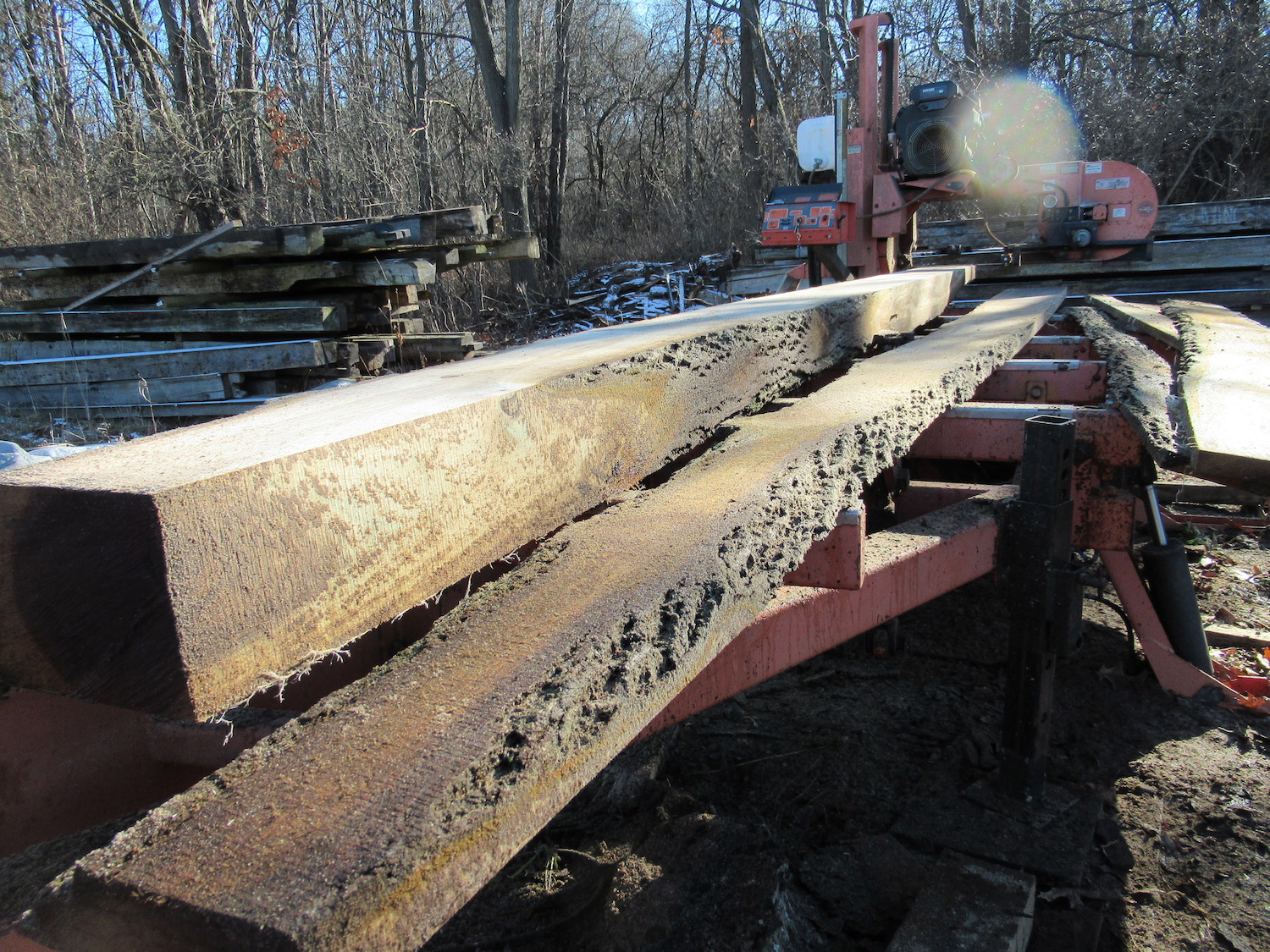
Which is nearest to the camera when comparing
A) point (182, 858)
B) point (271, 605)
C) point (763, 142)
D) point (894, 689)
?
point (182, 858)

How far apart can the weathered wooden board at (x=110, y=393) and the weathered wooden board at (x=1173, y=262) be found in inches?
274

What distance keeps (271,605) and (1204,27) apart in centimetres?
1540

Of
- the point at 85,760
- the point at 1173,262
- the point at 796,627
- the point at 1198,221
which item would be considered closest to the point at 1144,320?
the point at 796,627

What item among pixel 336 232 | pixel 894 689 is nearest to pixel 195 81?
pixel 336 232

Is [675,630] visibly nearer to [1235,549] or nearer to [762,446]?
[762,446]

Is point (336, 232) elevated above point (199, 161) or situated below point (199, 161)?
below

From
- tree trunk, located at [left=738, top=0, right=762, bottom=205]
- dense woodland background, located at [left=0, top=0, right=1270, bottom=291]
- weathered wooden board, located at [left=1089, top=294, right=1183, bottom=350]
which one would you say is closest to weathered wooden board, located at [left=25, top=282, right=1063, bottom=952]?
weathered wooden board, located at [left=1089, top=294, right=1183, bottom=350]

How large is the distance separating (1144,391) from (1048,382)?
23.2 inches

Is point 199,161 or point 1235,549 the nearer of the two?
point 1235,549

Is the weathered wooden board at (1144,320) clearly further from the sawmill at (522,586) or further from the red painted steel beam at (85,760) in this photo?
the red painted steel beam at (85,760)

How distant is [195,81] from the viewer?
12797 mm

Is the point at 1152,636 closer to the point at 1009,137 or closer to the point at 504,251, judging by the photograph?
the point at 1009,137

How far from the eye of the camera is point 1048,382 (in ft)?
10.1

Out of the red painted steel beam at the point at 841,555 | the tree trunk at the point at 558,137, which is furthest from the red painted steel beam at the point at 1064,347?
the tree trunk at the point at 558,137
